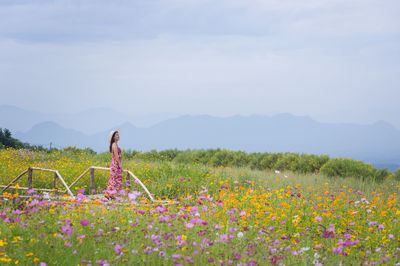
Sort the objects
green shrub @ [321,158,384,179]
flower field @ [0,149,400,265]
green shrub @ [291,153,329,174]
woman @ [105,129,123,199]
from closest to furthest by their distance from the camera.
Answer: flower field @ [0,149,400,265] → woman @ [105,129,123,199] → green shrub @ [321,158,384,179] → green shrub @ [291,153,329,174]

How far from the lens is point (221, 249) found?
14.6ft

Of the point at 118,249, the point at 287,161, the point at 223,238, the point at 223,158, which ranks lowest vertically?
the point at 118,249

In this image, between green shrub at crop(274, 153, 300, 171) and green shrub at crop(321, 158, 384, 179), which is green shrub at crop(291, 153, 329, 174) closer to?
green shrub at crop(274, 153, 300, 171)

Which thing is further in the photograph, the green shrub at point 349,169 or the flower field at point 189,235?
the green shrub at point 349,169

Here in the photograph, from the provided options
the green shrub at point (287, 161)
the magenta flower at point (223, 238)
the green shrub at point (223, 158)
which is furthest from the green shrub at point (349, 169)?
the magenta flower at point (223, 238)

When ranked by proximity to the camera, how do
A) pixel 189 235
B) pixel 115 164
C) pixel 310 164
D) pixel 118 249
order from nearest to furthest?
pixel 118 249, pixel 189 235, pixel 115 164, pixel 310 164

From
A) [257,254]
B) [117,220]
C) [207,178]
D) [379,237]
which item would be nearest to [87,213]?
[117,220]

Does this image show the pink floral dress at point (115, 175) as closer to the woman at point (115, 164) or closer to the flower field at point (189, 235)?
the woman at point (115, 164)

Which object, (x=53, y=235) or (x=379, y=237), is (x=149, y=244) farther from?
(x=379, y=237)

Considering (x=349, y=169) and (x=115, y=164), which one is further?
(x=349, y=169)

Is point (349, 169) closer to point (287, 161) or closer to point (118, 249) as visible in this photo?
point (287, 161)

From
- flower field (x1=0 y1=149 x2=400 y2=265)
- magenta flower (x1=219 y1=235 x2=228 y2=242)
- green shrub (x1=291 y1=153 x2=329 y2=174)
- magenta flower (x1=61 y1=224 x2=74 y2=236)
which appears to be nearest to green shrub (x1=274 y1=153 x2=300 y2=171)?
green shrub (x1=291 y1=153 x2=329 y2=174)

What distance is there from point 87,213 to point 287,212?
11.3 feet

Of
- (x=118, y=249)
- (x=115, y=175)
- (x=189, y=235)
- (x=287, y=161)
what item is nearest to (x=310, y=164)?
(x=287, y=161)
